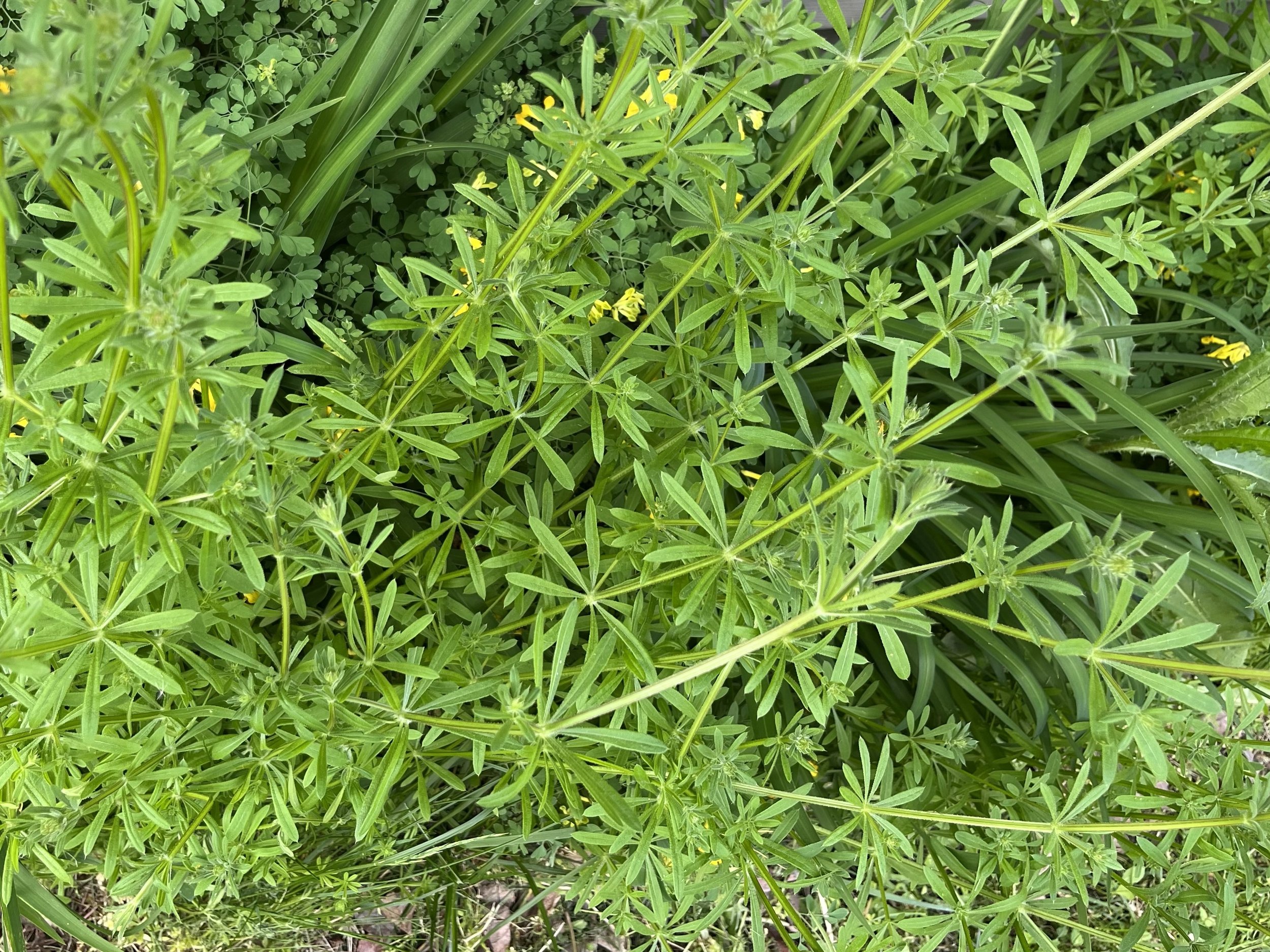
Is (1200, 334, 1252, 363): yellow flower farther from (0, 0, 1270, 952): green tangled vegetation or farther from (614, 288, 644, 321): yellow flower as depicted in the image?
(614, 288, 644, 321): yellow flower

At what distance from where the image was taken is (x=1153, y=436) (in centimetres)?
127

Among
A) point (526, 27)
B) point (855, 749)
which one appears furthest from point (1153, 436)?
point (526, 27)

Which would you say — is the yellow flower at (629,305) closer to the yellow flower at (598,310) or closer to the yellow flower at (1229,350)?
the yellow flower at (598,310)

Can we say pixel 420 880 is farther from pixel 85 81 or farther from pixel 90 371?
pixel 85 81

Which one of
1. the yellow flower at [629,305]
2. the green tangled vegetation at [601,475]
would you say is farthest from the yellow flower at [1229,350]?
the yellow flower at [629,305]

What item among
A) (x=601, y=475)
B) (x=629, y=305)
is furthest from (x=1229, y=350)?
(x=601, y=475)

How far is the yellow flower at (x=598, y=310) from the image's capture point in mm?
1150

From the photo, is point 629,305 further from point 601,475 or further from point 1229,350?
point 1229,350

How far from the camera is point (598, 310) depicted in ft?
4.09

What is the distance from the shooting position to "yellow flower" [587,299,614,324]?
3.77 ft

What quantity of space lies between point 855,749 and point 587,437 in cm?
73

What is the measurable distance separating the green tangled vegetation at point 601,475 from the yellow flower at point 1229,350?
21 millimetres

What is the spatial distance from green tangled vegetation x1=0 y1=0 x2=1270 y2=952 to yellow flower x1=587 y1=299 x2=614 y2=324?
1.6 inches

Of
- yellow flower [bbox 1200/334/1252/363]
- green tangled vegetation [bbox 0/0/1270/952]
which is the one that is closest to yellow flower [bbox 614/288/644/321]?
green tangled vegetation [bbox 0/0/1270/952]
